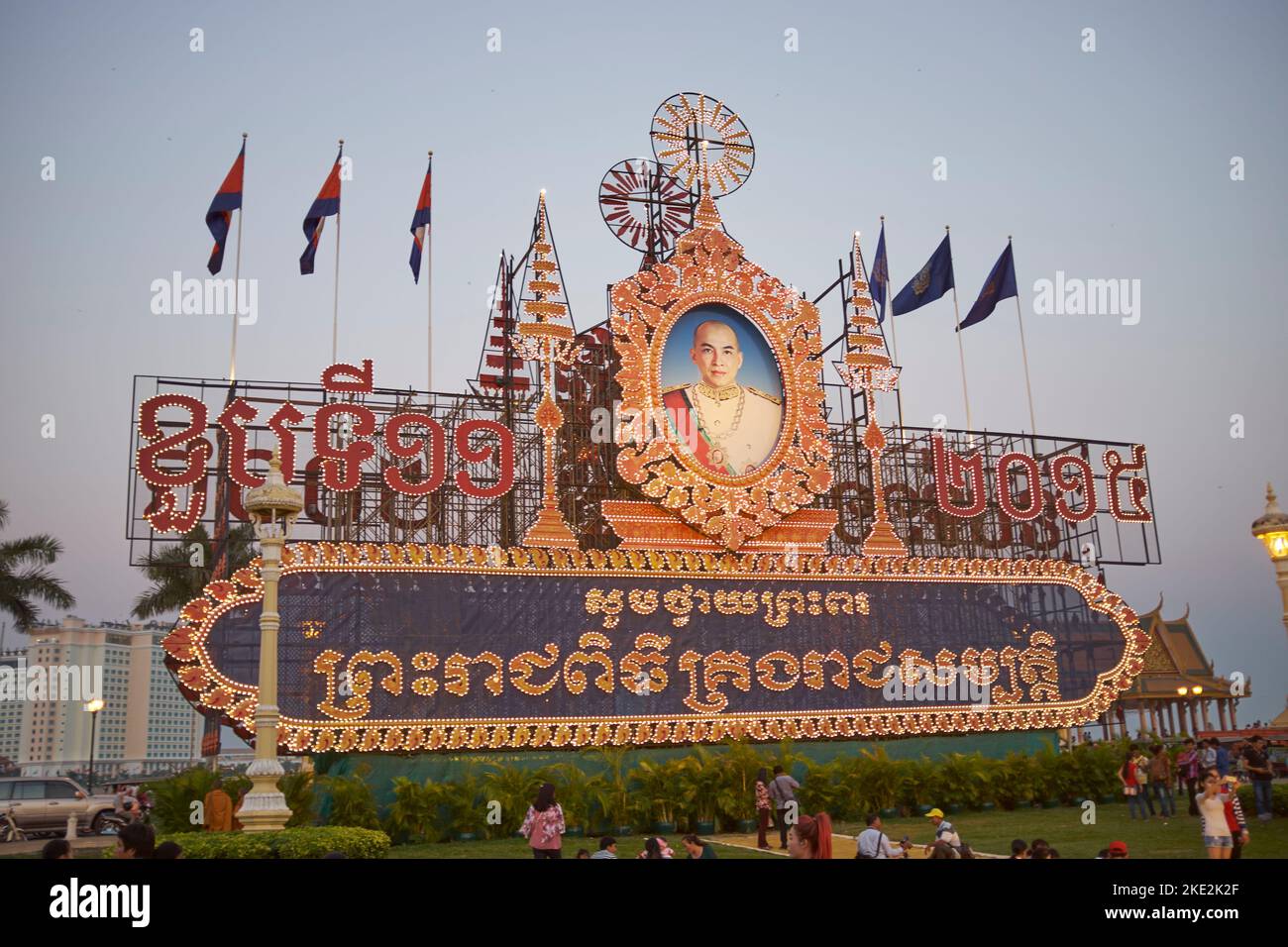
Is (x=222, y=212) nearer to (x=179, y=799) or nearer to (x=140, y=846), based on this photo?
(x=179, y=799)

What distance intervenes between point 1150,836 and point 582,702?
10.8 metres

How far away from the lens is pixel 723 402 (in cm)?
2770

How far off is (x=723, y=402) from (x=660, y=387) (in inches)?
65.2

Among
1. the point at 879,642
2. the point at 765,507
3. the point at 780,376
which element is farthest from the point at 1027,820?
the point at 780,376

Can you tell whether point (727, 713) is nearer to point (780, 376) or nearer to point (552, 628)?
point (552, 628)

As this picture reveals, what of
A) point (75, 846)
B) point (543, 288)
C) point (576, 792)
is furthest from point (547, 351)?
point (75, 846)

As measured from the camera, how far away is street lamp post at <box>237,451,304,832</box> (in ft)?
48.2

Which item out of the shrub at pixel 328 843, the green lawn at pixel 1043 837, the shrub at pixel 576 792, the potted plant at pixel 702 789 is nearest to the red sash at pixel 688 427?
the potted plant at pixel 702 789

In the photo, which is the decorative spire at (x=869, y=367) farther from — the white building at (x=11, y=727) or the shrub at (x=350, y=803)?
the white building at (x=11, y=727)

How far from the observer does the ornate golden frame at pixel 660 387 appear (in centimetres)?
2655

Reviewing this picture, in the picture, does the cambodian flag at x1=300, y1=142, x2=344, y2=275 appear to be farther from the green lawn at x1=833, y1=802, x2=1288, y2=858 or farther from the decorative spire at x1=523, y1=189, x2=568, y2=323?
the green lawn at x1=833, y1=802, x2=1288, y2=858

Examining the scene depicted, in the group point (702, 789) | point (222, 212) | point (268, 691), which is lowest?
point (702, 789)

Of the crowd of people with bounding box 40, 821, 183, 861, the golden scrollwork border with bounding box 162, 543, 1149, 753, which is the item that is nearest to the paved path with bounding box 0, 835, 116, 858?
the golden scrollwork border with bounding box 162, 543, 1149, 753
